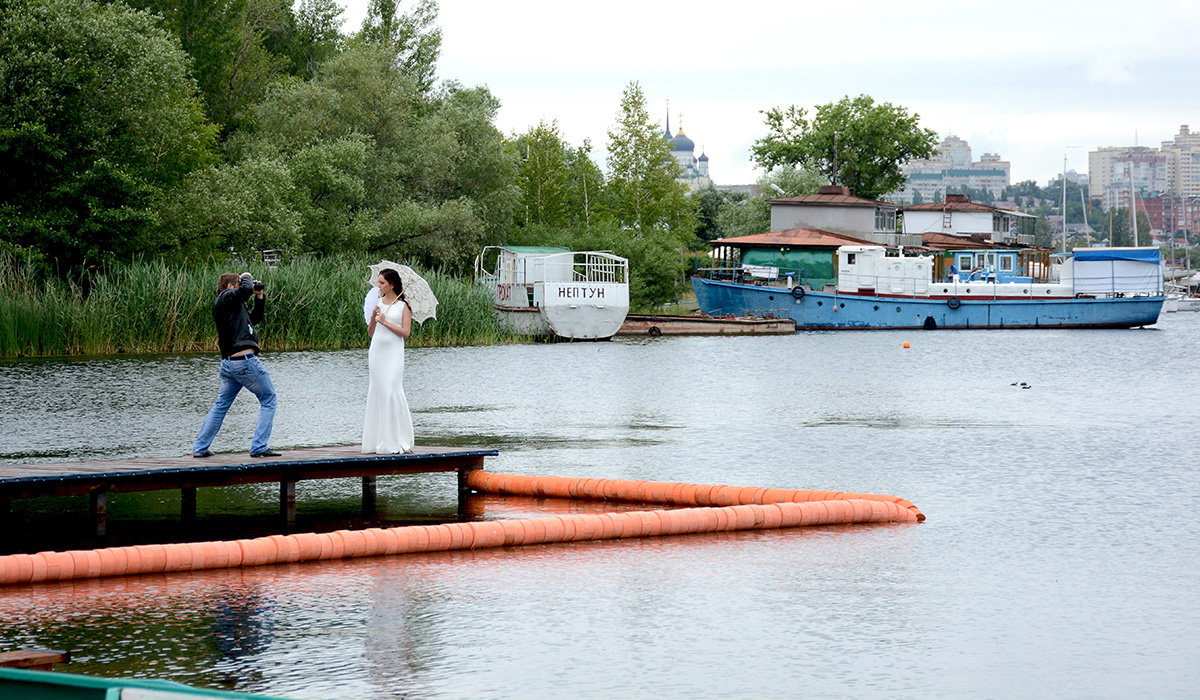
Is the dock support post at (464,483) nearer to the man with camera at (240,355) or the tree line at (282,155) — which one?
the man with camera at (240,355)

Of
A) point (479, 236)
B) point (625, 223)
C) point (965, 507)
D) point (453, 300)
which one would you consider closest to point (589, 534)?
point (965, 507)

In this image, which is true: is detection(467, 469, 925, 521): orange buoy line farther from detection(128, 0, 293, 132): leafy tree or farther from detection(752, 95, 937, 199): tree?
detection(752, 95, 937, 199): tree

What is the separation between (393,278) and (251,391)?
6.02ft

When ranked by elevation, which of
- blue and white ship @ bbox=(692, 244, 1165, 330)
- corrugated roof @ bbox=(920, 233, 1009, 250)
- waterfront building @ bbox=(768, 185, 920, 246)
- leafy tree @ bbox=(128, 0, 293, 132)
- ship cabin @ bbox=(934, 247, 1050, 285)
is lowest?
blue and white ship @ bbox=(692, 244, 1165, 330)

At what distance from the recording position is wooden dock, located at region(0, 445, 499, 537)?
12.5m

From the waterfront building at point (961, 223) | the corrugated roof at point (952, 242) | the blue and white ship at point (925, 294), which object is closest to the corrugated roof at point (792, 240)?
the blue and white ship at point (925, 294)

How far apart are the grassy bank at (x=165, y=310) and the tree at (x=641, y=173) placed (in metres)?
42.4

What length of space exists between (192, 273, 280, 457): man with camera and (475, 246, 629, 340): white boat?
42.7 meters

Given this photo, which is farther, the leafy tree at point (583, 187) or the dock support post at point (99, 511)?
the leafy tree at point (583, 187)

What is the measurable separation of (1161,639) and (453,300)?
44767 mm

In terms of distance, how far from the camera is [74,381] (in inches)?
1270

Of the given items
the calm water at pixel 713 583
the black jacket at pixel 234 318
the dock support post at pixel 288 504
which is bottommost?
the calm water at pixel 713 583

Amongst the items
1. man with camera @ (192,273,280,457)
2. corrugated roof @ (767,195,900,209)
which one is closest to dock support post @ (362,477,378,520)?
man with camera @ (192,273,280,457)

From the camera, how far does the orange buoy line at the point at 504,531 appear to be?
11.5 metres
